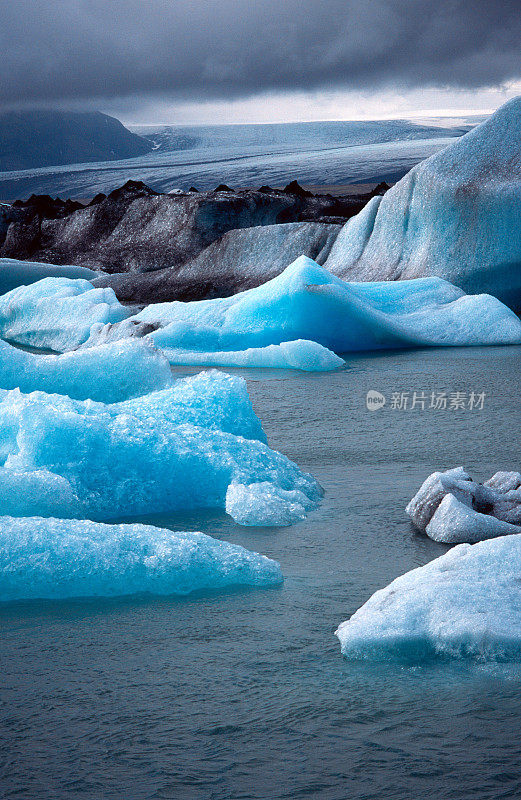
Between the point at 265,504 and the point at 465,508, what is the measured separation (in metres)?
0.65

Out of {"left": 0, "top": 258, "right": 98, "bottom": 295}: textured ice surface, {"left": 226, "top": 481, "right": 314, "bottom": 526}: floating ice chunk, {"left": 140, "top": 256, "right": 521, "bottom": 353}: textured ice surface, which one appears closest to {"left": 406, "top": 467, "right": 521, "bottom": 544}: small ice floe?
{"left": 226, "top": 481, "right": 314, "bottom": 526}: floating ice chunk

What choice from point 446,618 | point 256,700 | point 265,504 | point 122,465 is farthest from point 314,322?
point 256,700

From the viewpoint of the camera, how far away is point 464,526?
2.58 meters

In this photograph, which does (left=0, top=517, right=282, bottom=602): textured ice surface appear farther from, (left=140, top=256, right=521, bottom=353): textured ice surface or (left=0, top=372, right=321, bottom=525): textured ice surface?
(left=140, top=256, right=521, bottom=353): textured ice surface

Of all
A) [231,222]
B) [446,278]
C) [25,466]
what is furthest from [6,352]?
[231,222]

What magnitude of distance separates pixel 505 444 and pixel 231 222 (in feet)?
34.9

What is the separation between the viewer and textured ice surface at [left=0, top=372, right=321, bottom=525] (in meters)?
2.86

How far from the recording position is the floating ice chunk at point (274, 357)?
681 centimetres

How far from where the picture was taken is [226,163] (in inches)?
1965

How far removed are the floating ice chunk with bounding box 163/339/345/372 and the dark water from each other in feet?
13.5

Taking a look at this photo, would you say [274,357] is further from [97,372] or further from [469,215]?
[469,215]

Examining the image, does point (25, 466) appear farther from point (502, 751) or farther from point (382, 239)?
point (382, 239)

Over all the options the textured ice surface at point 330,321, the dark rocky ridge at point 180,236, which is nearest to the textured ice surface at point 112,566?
the textured ice surface at point 330,321

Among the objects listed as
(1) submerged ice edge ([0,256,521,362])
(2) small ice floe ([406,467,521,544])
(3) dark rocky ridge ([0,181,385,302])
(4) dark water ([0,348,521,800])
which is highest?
(3) dark rocky ridge ([0,181,385,302])
